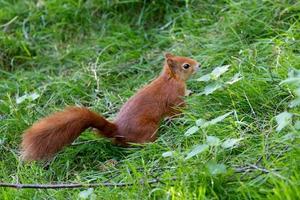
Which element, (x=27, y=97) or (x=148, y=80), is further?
(x=148, y=80)

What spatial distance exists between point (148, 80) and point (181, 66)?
37 centimetres

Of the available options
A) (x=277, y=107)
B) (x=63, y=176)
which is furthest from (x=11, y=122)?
(x=277, y=107)

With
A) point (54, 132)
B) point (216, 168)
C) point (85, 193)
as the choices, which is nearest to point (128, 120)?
point (54, 132)

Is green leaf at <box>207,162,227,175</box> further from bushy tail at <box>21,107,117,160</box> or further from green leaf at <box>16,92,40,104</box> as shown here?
green leaf at <box>16,92,40,104</box>

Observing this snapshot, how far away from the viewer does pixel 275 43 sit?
3.53 meters

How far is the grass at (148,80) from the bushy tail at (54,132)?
0.16 meters

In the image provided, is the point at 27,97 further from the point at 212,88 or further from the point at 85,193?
the point at 85,193

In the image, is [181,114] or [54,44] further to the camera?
[54,44]

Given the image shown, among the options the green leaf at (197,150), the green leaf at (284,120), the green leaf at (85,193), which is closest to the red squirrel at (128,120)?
the green leaf at (85,193)

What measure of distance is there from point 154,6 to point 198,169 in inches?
84.9

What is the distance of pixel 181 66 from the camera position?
3.59 metres

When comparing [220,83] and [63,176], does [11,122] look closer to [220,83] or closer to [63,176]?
[63,176]

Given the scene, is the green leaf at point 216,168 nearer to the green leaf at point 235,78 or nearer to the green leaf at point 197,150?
the green leaf at point 197,150

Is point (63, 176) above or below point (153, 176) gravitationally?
below
